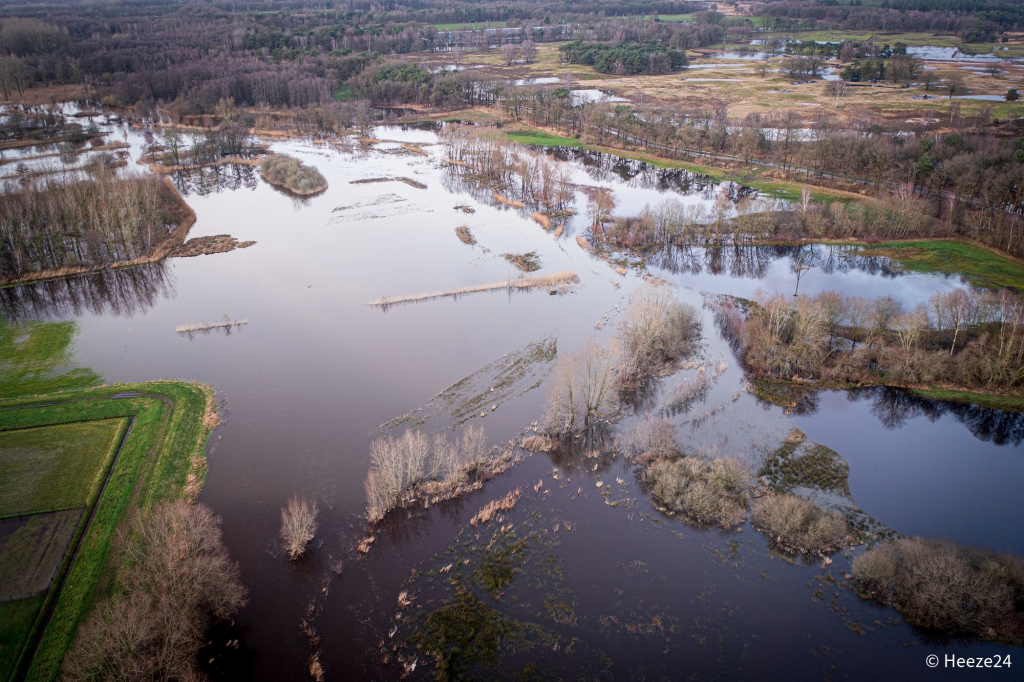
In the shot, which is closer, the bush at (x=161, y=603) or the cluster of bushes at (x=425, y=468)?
the bush at (x=161, y=603)

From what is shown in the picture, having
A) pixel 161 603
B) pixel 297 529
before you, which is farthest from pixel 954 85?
pixel 161 603

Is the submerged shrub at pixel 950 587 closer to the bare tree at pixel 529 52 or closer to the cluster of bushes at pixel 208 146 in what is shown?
the cluster of bushes at pixel 208 146

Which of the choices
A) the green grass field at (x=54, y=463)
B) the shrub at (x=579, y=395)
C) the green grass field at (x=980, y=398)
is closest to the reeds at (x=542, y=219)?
the shrub at (x=579, y=395)

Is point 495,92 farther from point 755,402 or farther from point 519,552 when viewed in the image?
point 519,552

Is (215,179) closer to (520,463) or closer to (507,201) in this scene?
(507,201)

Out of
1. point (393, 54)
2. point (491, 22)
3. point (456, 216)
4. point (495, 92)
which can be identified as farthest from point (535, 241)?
point (491, 22)

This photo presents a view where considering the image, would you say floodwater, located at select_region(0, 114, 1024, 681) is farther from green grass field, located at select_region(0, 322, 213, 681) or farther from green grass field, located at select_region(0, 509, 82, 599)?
green grass field, located at select_region(0, 509, 82, 599)

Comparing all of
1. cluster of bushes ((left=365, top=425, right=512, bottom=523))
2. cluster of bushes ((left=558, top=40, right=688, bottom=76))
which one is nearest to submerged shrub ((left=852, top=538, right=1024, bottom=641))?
cluster of bushes ((left=365, top=425, right=512, bottom=523))
